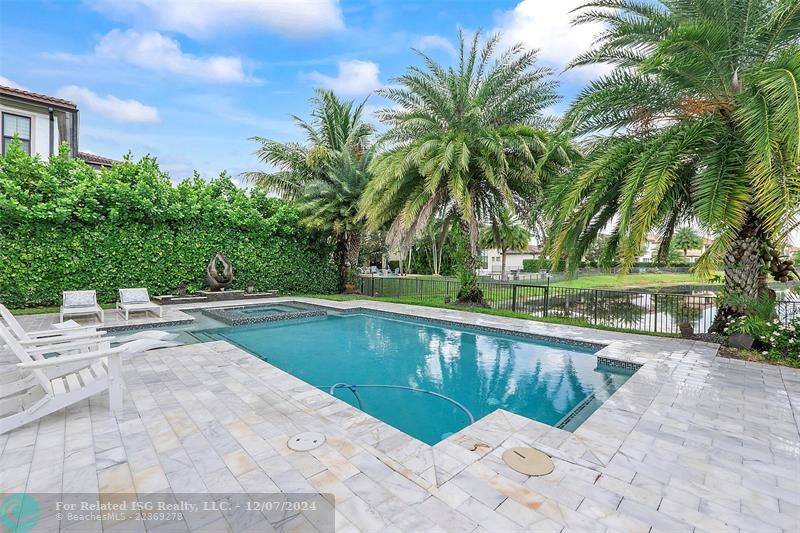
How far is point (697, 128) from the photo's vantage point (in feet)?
19.0

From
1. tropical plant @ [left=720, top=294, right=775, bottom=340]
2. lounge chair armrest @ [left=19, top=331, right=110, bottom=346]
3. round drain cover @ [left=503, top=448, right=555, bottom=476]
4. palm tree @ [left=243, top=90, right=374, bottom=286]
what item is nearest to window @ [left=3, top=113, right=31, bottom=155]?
palm tree @ [left=243, top=90, right=374, bottom=286]

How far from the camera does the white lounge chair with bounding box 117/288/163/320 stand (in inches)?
380

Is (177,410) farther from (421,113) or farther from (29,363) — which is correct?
(421,113)

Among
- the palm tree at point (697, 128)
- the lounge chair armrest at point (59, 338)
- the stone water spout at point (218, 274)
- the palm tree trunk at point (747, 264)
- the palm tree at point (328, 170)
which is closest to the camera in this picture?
the lounge chair armrest at point (59, 338)

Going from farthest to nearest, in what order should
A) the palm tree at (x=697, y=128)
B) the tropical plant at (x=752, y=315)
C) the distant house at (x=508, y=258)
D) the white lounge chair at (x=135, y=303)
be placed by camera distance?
the distant house at (x=508, y=258), the white lounge chair at (x=135, y=303), the tropical plant at (x=752, y=315), the palm tree at (x=697, y=128)

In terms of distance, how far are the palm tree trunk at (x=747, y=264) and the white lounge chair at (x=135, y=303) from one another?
43.3 ft

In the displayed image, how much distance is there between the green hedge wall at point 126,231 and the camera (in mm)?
10164

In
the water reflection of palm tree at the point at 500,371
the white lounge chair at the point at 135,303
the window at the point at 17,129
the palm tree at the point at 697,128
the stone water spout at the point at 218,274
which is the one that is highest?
the window at the point at 17,129

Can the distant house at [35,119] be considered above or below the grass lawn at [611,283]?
above

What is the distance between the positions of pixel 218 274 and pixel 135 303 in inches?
139

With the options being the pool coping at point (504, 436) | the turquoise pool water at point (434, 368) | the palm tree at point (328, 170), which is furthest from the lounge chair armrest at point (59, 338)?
the palm tree at point (328, 170)

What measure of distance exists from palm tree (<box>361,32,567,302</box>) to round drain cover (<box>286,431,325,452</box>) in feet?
25.9

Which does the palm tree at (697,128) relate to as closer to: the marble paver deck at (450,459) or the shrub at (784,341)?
the shrub at (784,341)

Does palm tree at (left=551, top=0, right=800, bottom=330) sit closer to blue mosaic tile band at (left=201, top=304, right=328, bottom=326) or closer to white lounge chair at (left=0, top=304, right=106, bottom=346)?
blue mosaic tile band at (left=201, top=304, right=328, bottom=326)
